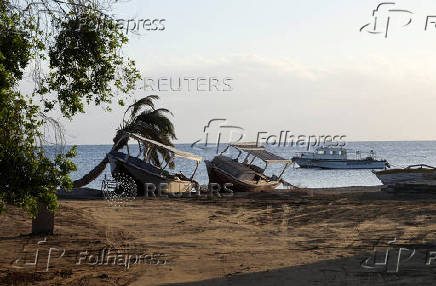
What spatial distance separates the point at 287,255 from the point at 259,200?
12.5 meters

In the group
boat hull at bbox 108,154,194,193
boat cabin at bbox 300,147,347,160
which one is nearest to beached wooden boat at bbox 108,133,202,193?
boat hull at bbox 108,154,194,193

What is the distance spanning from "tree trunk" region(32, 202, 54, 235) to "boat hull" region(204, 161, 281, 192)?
17.4m

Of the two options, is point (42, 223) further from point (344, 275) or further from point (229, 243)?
point (344, 275)

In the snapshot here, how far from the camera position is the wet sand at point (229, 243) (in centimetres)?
1023

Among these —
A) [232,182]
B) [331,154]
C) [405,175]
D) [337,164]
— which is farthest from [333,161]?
[232,182]

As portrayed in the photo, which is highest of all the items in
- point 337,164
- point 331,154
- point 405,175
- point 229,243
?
point 331,154

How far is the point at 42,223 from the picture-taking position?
46.6 ft

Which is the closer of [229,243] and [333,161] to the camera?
[229,243]

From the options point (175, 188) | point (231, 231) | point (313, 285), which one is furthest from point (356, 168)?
point (313, 285)

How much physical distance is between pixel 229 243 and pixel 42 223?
487 cm

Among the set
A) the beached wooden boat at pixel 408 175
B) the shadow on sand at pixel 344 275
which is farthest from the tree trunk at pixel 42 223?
the beached wooden boat at pixel 408 175

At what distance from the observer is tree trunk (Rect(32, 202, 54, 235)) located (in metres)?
14.2

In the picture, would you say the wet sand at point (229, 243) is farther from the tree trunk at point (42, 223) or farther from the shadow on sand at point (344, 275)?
the tree trunk at point (42, 223)

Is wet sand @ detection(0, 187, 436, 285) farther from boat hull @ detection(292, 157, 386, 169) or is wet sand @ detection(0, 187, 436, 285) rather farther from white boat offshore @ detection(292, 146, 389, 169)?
white boat offshore @ detection(292, 146, 389, 169)
